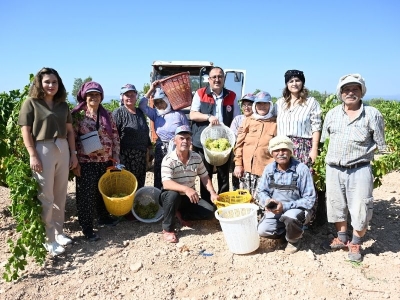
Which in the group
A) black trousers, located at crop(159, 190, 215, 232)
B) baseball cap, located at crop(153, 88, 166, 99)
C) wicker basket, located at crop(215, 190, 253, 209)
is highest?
baseball cap, located at crop(153, 88, 166, 99)

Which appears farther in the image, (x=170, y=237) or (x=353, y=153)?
(x=170, y=237)

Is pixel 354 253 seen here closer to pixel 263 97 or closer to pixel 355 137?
pixel 355 137

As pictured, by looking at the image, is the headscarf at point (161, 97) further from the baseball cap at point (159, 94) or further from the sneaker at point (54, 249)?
the sneaker at point (54, 249)

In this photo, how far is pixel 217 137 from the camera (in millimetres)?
4543

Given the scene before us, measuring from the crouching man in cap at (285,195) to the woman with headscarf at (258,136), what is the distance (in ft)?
0.93

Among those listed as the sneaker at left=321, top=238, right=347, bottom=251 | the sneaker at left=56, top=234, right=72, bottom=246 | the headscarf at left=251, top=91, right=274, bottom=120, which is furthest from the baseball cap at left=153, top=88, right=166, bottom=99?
the sneaker at left=321, top=238, right=347, bottom=251

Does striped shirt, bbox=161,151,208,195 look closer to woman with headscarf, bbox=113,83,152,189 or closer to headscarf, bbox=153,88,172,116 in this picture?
woman with headscarf, bbox=113,83,152,189

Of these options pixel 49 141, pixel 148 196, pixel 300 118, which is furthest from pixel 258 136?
pixel 49 141

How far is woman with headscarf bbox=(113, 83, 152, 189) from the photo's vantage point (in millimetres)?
4395

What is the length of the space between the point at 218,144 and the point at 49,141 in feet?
6.26

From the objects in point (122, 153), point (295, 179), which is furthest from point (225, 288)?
point (122, 153)

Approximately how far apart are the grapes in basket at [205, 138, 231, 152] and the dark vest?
0.62 ft

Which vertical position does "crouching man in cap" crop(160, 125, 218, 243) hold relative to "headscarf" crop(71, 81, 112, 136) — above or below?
below

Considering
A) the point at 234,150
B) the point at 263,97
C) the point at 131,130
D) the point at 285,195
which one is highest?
the point at 263,97
